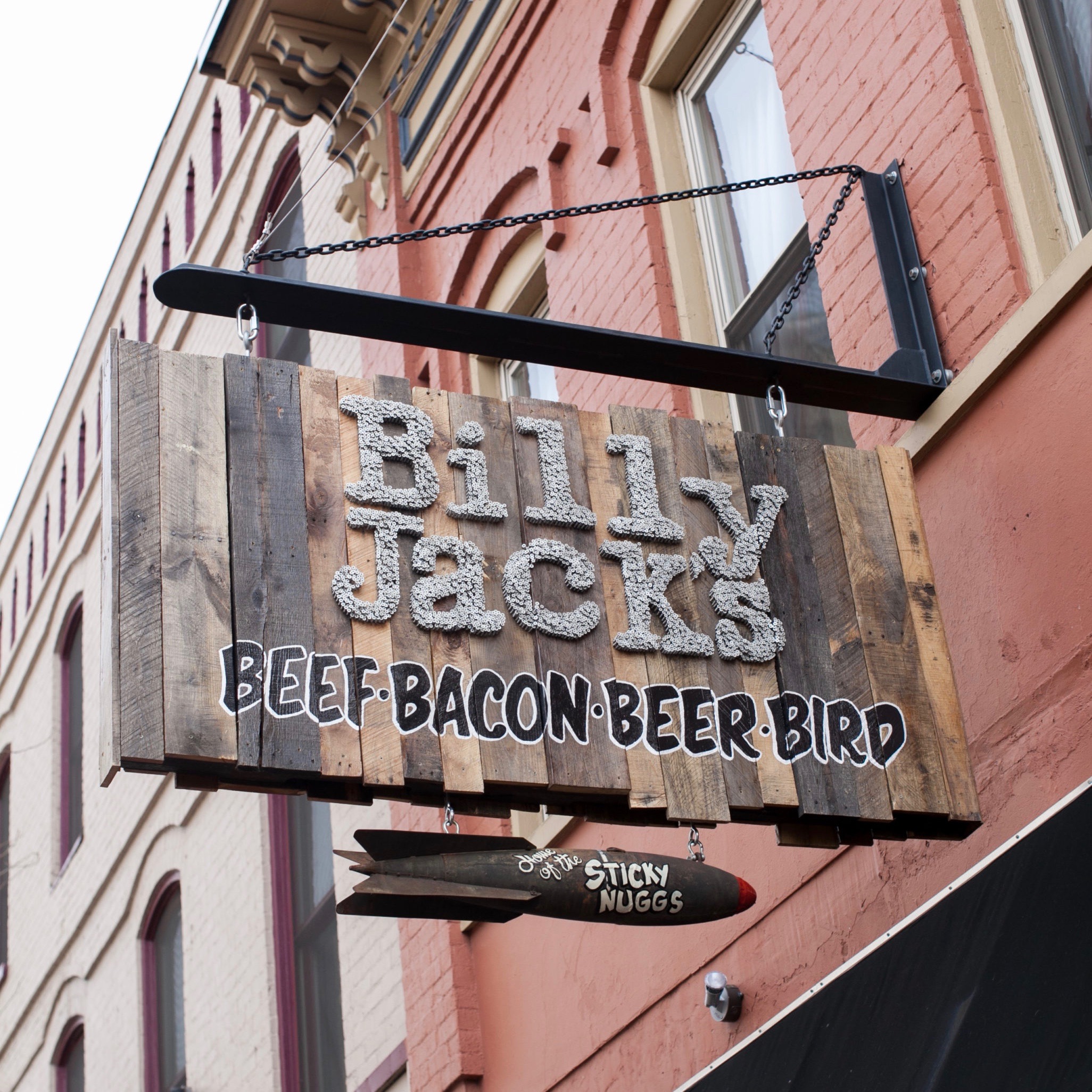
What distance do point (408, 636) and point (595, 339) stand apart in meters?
1.27

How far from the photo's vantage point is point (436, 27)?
32.7 ft

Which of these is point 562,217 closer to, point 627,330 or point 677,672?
point 677,672

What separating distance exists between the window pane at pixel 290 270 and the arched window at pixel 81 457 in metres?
4.07

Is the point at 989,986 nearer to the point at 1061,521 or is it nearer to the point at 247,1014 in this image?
the point at 1061,521

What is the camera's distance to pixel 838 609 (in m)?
4.75

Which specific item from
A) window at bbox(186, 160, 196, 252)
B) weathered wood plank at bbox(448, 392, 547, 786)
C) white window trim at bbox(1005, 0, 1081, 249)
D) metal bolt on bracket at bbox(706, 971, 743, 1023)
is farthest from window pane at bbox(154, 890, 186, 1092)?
white window trim at bbox(1005, 0, 1081, 249)

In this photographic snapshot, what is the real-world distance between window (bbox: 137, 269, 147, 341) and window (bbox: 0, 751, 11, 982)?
4.95 m

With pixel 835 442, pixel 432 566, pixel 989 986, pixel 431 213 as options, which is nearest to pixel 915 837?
pixel 989 986

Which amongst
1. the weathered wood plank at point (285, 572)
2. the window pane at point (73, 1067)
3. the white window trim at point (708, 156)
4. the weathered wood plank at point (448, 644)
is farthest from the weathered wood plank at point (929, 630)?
the window pane at point (73, 1067)

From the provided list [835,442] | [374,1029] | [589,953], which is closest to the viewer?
[835,442]

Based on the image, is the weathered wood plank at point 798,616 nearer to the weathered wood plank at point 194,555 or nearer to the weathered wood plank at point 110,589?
the weathered wood plank at point 194,555

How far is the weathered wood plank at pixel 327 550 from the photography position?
4094mm

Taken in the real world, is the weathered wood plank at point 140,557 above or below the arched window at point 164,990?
below

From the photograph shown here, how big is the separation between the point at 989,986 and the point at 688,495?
5.13 feet
